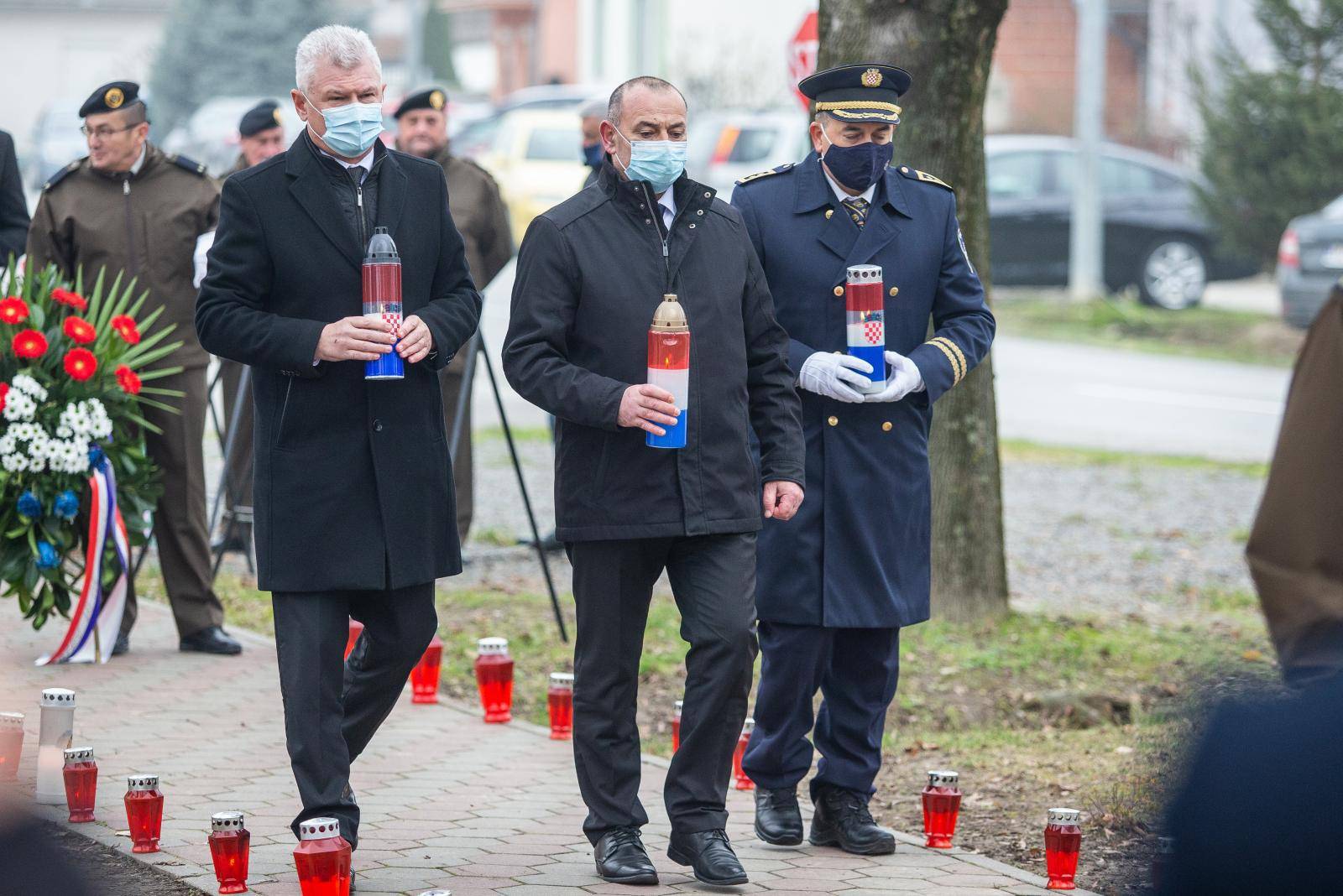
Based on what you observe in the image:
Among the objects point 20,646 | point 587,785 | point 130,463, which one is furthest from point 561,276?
point 20,646

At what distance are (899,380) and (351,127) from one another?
1.59 metres

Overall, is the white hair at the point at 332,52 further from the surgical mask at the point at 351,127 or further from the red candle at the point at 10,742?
the red candle at the point at 10,742

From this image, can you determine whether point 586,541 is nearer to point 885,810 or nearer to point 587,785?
point 587,785

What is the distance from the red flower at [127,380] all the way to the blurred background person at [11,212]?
1099 mm

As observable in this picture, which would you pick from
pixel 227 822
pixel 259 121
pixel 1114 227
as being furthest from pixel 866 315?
pixel 1114 227

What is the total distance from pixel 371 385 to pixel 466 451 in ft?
15.6

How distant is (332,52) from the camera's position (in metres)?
4.82

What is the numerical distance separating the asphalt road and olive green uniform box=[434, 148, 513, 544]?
4.08 m

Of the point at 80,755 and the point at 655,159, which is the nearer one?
the point at 655,159

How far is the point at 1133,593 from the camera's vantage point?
33.3 ft

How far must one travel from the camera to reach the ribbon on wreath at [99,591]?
7246mm

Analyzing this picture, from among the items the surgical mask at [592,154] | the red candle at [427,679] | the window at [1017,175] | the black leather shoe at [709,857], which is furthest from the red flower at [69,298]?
the window at [1017,175]

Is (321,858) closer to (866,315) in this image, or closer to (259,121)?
(866,315)

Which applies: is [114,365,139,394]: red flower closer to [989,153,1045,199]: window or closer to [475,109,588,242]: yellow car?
[475,109,588,242]: yellow car
